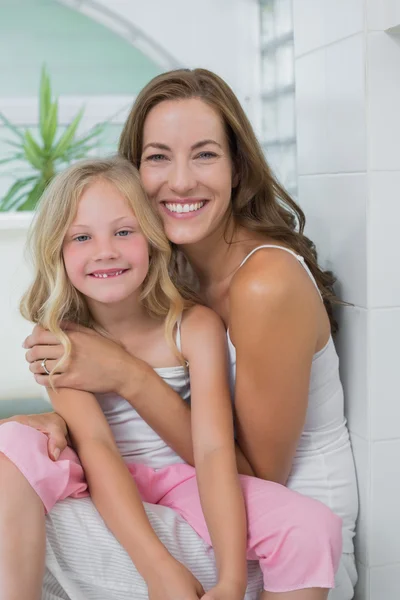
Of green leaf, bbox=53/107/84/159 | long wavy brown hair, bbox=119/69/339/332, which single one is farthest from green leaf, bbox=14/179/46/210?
long wavy brown hair, bbox=119/69/339/332

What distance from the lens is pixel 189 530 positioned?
144 centimetres

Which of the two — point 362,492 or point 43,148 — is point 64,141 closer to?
point 43,148

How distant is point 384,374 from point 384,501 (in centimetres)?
25

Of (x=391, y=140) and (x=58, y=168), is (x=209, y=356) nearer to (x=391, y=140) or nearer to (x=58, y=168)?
(x=391, y=140)

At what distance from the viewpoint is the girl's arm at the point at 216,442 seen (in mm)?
1323

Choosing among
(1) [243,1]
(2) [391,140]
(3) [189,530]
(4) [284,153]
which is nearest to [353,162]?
(2) [391,140]

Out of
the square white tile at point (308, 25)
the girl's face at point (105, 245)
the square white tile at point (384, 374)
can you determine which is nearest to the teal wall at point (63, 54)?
the square white tile at point (308, 25)

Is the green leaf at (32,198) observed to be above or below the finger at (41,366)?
above

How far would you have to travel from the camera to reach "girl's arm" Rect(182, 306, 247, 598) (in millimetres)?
1323

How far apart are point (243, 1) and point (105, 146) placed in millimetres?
914

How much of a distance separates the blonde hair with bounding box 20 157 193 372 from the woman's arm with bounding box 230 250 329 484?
0.19m

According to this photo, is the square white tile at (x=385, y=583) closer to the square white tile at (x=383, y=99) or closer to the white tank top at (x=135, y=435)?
the white tank top at (x=135, y=435)

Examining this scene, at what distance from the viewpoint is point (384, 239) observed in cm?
145

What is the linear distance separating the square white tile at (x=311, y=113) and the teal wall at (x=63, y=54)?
7.32ft
